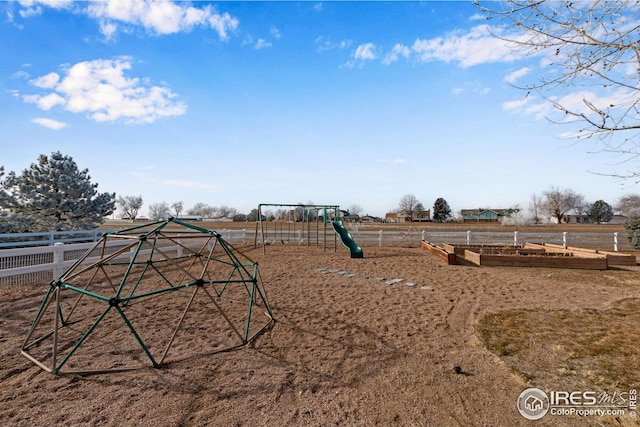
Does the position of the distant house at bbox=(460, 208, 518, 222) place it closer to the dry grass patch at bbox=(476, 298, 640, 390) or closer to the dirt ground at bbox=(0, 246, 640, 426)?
the dry grass patch at bbox=(476, 298, 640, 390)

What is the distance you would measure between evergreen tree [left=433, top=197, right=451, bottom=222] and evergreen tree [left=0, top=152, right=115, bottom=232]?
235ft

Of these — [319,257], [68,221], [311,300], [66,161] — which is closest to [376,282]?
[311,300]

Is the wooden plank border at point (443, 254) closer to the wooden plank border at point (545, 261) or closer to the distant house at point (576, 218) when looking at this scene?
the wooden plank border at point (545, 261)

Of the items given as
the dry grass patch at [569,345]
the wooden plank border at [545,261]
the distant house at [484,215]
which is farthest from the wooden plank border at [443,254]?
the distant house at [484,215]

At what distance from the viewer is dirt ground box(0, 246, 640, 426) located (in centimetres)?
281

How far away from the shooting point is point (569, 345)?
169 inches

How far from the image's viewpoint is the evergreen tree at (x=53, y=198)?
45.9 ft

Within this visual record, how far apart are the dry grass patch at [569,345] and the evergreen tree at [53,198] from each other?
1748cm

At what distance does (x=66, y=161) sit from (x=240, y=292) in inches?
593

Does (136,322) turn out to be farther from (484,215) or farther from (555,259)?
(484,215)

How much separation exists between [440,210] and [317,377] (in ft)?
255

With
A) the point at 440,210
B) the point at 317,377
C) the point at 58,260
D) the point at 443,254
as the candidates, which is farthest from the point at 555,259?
the point at 440,210

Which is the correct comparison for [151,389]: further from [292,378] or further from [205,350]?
[292,378]

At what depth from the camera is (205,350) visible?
4.12 meters
